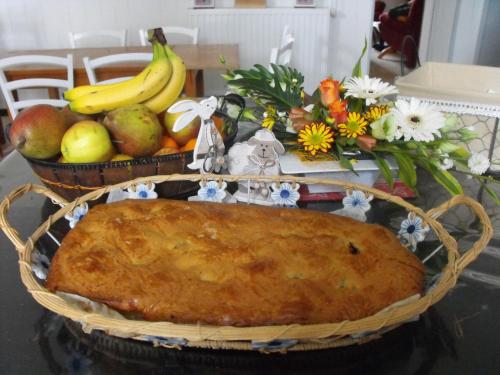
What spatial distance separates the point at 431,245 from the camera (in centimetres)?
76

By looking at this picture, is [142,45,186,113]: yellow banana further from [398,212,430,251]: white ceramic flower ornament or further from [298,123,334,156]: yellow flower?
[398,212,430,251]: white ceramic flower ornament

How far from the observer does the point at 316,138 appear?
90cm

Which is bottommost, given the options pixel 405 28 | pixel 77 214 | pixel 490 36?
pixel 405 28

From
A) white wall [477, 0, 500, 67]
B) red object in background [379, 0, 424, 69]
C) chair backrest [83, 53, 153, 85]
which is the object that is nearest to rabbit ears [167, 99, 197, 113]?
chair backrest [83, 53, 153, 85]

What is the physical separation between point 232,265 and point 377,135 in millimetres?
454

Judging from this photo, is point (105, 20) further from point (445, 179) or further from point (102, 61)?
point (445, 179)

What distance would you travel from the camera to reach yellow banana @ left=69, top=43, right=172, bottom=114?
96cm

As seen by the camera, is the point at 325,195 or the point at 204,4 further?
the point at 204,4

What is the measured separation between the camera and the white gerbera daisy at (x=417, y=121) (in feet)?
2.81

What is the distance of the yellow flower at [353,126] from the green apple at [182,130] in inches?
11.6

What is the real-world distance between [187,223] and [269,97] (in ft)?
1.53

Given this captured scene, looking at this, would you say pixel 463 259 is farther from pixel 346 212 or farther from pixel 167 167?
pixel 167 167

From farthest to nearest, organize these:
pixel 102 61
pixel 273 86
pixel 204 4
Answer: pixel 204 4
pixel 102 61
pixel 273 86

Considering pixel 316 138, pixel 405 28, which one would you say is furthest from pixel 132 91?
pixel 405 28
